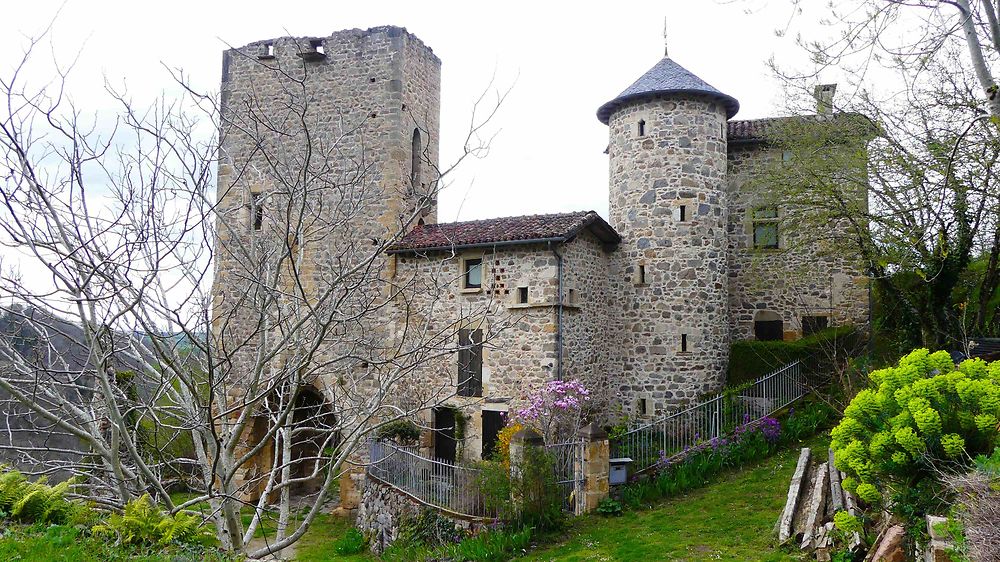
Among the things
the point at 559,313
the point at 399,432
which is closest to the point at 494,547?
the point at 399,432

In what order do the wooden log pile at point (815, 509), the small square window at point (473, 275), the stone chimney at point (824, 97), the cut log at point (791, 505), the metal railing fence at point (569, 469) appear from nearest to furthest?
the wooden log pile at point (815, 509) < the cut log at point (791, 505) < the metal railing fence at point (569, 469) < the stone chimney at point (824, 97) < the small square window at point (473, 275)

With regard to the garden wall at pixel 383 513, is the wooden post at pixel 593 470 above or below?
above

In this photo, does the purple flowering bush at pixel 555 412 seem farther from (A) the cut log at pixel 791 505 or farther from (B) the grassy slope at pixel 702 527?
(A) the cut log at pixel 791 505

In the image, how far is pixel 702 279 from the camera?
609 inches

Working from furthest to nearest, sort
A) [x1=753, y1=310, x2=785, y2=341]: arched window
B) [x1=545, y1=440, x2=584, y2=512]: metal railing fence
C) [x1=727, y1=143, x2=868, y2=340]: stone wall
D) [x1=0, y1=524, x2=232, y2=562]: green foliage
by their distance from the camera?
1. [x1=753, y1=310, x2=785, y2=341]: arched window
2. [x1=727, y1=143, x2=868, y2=340]: stone wall
3. [x1=545, y1=440, x2=584, y2=512]: metal railing fence
4. [x1=0, y1=524, x2=232, y2=562]: green foliage

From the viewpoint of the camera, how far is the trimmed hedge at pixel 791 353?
1532 cm

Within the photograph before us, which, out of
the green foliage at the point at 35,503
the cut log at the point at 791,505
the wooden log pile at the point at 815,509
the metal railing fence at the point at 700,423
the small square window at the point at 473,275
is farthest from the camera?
the small square window at the point at 473,275

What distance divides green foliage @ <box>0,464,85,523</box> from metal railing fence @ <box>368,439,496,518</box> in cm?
442

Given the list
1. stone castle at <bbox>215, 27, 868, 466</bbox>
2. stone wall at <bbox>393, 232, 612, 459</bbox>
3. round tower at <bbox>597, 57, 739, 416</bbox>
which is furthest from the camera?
round tower at <bbox>597, 57, 739, 416</bbox>

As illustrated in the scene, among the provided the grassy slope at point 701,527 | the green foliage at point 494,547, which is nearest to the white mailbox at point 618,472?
the grassy slope at point 701,527

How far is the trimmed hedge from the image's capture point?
15320 millimetres

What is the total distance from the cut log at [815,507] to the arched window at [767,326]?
7095mm

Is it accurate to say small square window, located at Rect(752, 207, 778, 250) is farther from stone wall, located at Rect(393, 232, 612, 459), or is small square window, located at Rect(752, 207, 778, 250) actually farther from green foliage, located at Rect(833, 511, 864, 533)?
green foliage, located at Rect(833, 511, 864, 533)

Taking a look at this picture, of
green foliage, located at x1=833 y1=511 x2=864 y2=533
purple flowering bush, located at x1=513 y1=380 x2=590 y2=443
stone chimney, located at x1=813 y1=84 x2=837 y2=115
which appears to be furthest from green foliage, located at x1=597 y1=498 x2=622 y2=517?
stone chimney, located at x1=813 y1=84 x2=837 y2=115
